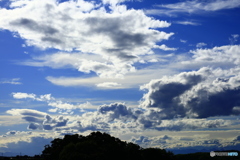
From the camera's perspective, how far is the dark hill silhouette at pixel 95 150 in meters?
123

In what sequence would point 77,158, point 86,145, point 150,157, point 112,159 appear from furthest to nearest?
point 150,157 < point 112,159 < point 86,145 < point 77,158

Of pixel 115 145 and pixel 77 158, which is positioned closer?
pixel 77 158

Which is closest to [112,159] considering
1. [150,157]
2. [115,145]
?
[115,145]

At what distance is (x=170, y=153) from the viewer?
185250mm

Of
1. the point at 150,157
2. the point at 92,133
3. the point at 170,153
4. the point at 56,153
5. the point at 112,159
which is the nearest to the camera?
the point at 112,159

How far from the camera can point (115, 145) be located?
479ft

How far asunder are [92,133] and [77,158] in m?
42.6

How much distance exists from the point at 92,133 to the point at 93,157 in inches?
1551

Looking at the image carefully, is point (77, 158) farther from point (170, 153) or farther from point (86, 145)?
point (170, 153)

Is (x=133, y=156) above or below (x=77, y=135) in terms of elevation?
below

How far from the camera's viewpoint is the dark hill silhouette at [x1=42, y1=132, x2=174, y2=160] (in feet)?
405

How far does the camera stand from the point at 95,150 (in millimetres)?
128000

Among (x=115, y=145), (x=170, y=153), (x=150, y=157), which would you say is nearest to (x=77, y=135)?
(x=115, y=145)

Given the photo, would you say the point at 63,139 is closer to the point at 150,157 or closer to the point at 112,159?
the point at 112,159
